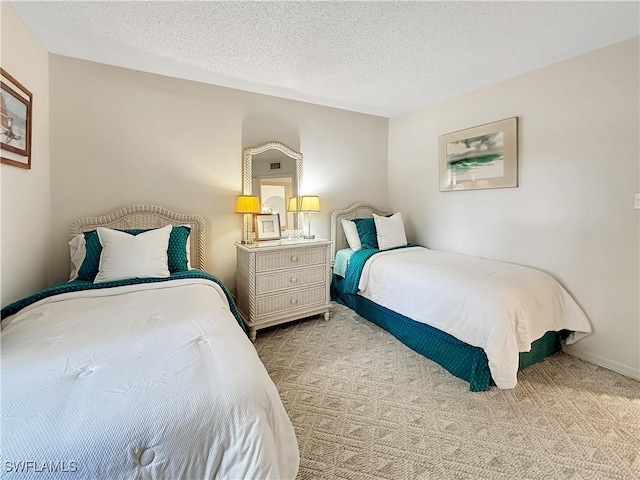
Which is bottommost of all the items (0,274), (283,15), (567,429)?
(567,429)

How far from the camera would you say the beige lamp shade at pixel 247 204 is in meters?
2.94

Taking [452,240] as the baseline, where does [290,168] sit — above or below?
above

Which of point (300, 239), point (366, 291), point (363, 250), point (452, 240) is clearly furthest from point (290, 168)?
point (452, 240)

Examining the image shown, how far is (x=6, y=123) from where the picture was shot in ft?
5.81

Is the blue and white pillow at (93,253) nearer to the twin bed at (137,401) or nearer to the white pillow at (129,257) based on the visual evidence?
the white pillow at (129,257)

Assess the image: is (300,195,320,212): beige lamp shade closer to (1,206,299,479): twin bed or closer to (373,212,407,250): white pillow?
(373,212,407,250): white pillow

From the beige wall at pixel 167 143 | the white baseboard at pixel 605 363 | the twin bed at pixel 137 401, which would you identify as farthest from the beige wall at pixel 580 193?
the twin bed at pixel 137 401

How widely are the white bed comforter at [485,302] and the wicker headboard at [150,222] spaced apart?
1.75 metres

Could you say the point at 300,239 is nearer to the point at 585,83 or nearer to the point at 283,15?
the point at 283,15

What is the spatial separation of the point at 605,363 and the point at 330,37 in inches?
124

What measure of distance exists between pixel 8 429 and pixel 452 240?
3544 millimetres

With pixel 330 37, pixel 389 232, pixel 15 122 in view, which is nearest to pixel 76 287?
pixel 15 122

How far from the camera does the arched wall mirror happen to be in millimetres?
3160

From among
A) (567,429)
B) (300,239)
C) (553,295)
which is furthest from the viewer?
(300,239)
